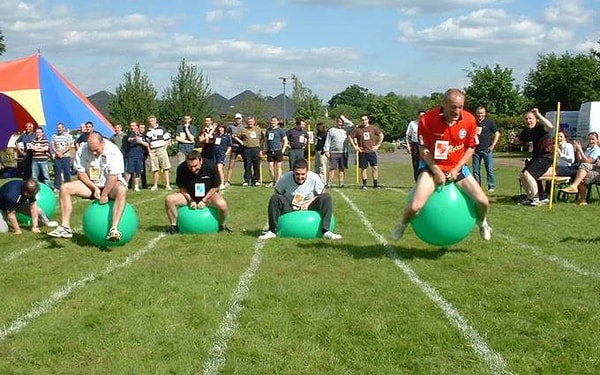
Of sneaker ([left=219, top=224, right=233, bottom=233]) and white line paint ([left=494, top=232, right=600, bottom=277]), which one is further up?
white line paint ([left=494, top=232, right=600, bottom=277])

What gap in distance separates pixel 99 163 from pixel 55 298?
3412mm

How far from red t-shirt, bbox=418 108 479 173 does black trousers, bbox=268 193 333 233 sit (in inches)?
81.1

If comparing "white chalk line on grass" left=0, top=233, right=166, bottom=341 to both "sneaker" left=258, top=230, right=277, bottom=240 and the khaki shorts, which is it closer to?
"sneaker" left=258, top=230, right=277, bottom=240

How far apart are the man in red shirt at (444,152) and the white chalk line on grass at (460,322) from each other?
700mm

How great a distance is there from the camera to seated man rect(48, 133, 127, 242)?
29.5 feet

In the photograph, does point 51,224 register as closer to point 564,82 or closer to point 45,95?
point 45,95

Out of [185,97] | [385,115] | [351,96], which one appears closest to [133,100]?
[185,97]

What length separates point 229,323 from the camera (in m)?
5.49

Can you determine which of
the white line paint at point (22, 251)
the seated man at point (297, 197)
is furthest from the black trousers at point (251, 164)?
the white line paint at point (22, 251)

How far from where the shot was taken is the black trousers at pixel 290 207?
9391mm

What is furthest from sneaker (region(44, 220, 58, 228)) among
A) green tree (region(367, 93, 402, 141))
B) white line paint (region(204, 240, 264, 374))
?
green tree (region(367, 93, 402, 141))

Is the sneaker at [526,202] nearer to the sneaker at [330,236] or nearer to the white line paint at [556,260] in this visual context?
the white line paint at [556,260]

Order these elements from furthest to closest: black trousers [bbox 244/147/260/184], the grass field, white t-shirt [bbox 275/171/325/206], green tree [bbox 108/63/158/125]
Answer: green tree [bbox 108/63/158/125], black trousers [bbox 244/147/260/184], white t-shirt [bbox 275/171/325/206], the grass field

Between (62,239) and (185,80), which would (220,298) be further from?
(185,80)
